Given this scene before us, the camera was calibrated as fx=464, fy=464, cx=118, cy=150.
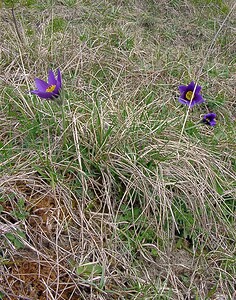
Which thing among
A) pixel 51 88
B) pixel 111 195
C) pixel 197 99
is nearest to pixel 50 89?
pixel 51 88

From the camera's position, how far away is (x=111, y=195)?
70.4 inches

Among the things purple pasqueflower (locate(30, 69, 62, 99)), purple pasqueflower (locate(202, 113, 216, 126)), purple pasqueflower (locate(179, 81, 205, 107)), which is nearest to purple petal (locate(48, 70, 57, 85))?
purple pasqueflower (locate(30, 69, 62, 99))

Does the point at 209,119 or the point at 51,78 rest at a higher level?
the point at 51,78

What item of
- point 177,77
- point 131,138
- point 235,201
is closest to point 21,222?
point 131,138

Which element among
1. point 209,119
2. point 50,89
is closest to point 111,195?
point 50,89

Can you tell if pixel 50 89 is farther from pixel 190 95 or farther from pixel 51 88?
pixel 190 95

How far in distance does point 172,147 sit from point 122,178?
0.27 metres

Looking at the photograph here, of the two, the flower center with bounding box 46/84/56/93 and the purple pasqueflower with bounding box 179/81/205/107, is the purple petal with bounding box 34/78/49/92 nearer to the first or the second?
the flower center with bounding box 46/84/56/93

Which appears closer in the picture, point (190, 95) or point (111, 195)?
point (111, 195)

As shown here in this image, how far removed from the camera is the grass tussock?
153cm

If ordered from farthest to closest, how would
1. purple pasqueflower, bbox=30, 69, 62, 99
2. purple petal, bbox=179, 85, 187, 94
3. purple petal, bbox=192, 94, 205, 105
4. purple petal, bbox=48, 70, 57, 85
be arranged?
purple petal, bbox=179, 85, 187, 94, purple petal, bbox=192, 94, 205, 105, purple petal, bbox=48, 70, 57, 85, purple pasqueflower, bbox=30, 69, 62, 99

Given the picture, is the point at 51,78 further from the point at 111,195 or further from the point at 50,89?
the point at 111,195

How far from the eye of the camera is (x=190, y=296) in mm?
1625

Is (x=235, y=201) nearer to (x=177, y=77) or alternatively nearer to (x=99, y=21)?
(x=177, y=77)
